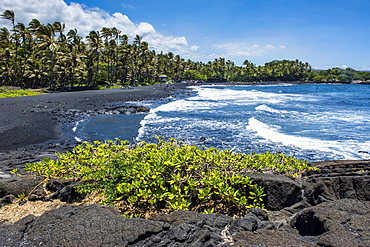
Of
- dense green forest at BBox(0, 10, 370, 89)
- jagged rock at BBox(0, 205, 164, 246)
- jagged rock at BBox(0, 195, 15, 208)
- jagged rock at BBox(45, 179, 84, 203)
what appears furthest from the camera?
dense green forest at BBox(0, 10, 370, 89)

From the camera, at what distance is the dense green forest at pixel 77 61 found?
1993 inches

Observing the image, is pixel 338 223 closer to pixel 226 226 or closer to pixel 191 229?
pixel 226 226

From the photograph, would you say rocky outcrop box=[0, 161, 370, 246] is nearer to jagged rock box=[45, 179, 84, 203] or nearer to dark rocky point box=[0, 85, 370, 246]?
dark rocky point box=[0, 85, 370, 246]

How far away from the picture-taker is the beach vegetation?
13.9 feet

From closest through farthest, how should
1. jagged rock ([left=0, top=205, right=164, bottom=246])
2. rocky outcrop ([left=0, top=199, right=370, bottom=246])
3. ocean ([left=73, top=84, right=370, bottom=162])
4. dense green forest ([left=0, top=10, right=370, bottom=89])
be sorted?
rocky outcrop ([left=0, top=199, right=370, bottom=246]) → jagged rock ([left=0, top=205, right=164, bottom=246]) → ocean ([left=73, top=84, right=370, bottom=162]) → dense green forest ([left=0, top=10, right=370, bottom=89])

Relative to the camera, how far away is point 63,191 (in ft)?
15.9

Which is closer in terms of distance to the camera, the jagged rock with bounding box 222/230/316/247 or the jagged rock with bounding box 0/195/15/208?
the jagged rock with bounding box 222/230/316/247

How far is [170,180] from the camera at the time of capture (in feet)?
15.8

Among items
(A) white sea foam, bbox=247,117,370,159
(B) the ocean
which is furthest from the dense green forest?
(A) white sea foam, bbox=247,117,370,159

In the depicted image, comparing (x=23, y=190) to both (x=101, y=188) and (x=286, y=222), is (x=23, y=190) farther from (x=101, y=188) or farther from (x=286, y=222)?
(x=286, y=222)

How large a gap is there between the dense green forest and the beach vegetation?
50.9 metres

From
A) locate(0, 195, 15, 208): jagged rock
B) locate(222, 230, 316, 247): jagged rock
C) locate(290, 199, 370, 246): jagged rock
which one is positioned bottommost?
locate(0, 195, 15, 208): jagged rock

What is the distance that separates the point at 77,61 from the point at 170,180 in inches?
2313

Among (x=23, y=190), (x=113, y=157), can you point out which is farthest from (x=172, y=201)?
(x=23, y=190)
